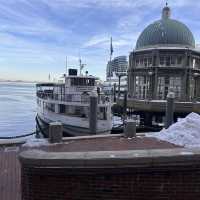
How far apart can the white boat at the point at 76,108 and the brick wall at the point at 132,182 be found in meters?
15.9

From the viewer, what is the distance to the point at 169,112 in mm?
19984

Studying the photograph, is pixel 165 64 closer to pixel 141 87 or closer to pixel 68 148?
pixel 141 87

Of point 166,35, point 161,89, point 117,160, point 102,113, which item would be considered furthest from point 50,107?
Answer: point 166,35

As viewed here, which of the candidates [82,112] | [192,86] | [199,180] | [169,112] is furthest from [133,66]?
[199,180]

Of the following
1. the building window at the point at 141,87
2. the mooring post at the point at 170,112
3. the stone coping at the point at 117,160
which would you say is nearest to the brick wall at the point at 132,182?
the stone coping at the point at 117,160

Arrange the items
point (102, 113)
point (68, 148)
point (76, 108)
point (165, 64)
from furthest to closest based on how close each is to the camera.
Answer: point (165, 64), point (76, 108), point (102, 113), point (68, 148)

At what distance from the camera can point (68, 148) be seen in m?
7.89

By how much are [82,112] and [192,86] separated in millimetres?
23593

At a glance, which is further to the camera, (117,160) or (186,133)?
(186,133)

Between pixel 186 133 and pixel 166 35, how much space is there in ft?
119

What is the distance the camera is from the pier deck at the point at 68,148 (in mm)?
6984

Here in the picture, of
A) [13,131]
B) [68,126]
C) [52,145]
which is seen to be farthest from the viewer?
[13,131]

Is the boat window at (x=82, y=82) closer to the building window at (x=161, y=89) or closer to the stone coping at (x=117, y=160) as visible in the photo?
the building window at (x=161, y=89)

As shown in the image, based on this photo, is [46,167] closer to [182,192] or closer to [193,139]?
[182,192]
